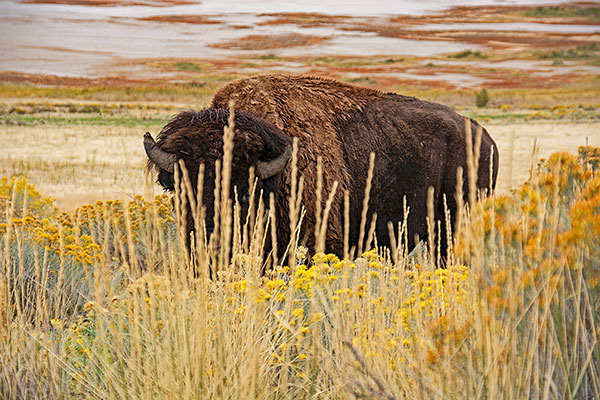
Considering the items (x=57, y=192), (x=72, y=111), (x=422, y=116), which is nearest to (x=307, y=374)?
(x=422, y=116)

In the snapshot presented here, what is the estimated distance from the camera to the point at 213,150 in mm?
5340

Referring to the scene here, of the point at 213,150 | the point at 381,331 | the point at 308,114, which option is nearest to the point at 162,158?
the point at 213,150

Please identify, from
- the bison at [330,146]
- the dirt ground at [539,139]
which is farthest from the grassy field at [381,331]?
the dirt ground at [539,139]

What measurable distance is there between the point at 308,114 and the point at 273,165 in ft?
5.20

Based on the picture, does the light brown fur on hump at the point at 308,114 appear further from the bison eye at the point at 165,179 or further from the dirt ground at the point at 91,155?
the dirt ground at the point at 91,155

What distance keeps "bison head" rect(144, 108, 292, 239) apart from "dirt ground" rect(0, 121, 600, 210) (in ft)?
14.0

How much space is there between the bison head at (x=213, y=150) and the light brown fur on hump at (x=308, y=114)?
0.68m

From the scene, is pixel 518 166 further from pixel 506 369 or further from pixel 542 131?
pixel 506 369

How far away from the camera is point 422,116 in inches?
327

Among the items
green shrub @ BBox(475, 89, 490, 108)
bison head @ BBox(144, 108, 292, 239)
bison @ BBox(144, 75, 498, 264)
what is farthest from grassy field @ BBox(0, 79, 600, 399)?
green shrub @ BBox(475, 89, 490, 108)

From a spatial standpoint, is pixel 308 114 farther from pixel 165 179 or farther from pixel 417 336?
pixel 417 336

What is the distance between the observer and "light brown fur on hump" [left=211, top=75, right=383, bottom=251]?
666cm

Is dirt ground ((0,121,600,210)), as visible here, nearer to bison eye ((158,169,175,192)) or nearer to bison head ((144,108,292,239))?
bison eye ((158,169,175,192))

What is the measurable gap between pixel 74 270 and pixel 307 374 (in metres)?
3.52
